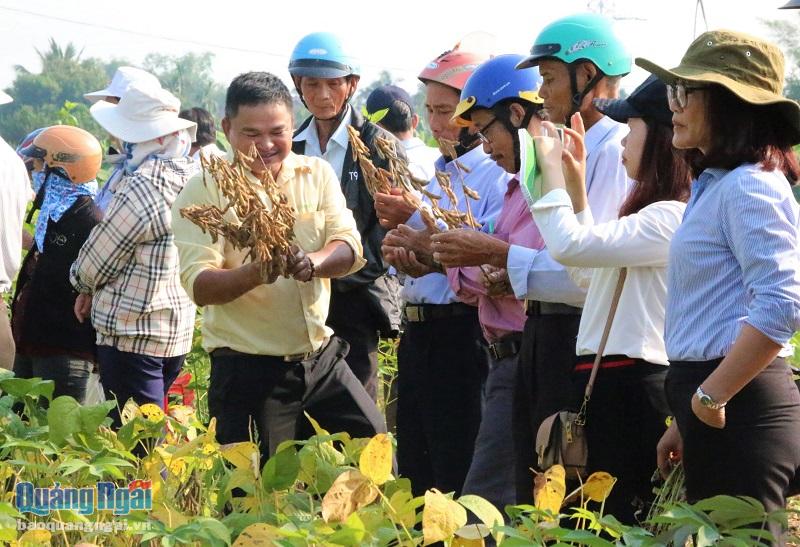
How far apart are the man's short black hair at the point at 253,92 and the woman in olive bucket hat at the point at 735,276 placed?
159 cm

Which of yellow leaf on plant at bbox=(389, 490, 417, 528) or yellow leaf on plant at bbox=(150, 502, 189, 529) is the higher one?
yellow leaf on plant at bbox=(389, 490, 417, 528)

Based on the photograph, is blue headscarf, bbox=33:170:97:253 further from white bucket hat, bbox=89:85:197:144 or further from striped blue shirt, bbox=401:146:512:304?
striped blue shirt, bbox=401:146:512:304

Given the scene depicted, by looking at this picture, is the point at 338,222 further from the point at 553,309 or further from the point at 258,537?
the point at 258,537

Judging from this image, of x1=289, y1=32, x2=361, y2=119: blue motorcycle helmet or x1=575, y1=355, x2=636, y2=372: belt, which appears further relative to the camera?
x1=289, y1=32, x2=361, y2=119: blue motorcycle helmet

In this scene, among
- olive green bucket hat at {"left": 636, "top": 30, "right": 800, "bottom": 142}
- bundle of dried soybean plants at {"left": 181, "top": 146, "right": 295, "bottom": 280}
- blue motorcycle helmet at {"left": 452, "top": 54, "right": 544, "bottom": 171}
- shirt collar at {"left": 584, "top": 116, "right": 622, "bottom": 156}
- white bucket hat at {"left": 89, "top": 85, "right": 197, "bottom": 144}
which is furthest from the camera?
white bucket hat at {"left": 89, "top": 85, "right": 197, "bottom": 144}

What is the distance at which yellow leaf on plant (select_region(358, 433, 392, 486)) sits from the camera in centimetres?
274

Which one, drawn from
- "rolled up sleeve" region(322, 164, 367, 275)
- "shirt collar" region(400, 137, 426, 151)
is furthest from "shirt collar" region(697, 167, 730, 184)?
"shirt collar" region(400, 137, 426, 151)

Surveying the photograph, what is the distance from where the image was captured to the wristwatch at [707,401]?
2.87 meters

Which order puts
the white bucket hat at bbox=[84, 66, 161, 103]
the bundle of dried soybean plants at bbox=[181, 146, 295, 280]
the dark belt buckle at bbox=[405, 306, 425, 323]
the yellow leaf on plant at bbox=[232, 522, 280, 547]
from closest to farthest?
1. the yellow leaf on plant at bbox=[232, 522, 280, 547]
2. the bundle of dried soybean plants at bbox=[181, 146, 295, 280]
3. the dark belt buckle at bbox=[405, 306, 425, 323]
4. the white bucket hat at bbox=[84, 66, 161, 103]

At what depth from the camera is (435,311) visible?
4.77 meters

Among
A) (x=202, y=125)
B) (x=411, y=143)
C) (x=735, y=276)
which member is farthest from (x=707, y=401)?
(x=202, y=125)

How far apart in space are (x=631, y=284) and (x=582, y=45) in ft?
2.98

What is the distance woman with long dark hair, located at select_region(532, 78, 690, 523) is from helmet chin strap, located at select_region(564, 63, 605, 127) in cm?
45

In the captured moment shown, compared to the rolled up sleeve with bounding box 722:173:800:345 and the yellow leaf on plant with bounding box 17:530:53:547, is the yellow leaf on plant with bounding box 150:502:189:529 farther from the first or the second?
the rolled up sleeve with bounding box 722:173:800:345
